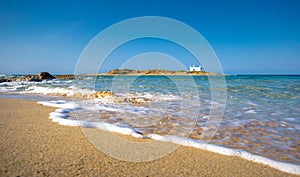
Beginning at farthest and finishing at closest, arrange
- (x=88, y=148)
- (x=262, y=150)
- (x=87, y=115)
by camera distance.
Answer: (x=87, y=115), (x=262, y=150), (x=88, y=148)

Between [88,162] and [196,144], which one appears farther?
[196,144]

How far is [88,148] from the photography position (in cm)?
249

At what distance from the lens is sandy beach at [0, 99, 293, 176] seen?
1.92 meters

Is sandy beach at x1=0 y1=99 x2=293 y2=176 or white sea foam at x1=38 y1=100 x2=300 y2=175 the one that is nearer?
sandy beach at x1=0 y1=99 x2=293 y2=176

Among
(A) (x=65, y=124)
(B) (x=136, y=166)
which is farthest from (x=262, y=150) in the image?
(A) (x=65, y=124)

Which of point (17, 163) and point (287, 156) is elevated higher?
point (17, 163)

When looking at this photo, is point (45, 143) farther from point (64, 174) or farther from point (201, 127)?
point (201, 127)

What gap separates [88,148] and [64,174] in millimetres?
647

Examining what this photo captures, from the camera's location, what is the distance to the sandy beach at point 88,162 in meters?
1.92

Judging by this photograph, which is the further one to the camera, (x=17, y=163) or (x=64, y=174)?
(x=17, y=163)

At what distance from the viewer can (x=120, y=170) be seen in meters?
1.98

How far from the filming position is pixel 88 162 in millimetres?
2102

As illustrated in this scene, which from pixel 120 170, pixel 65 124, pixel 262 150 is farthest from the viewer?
pixel 65 124

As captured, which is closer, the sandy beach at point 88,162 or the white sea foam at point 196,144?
the sandy beach at point 88,162
